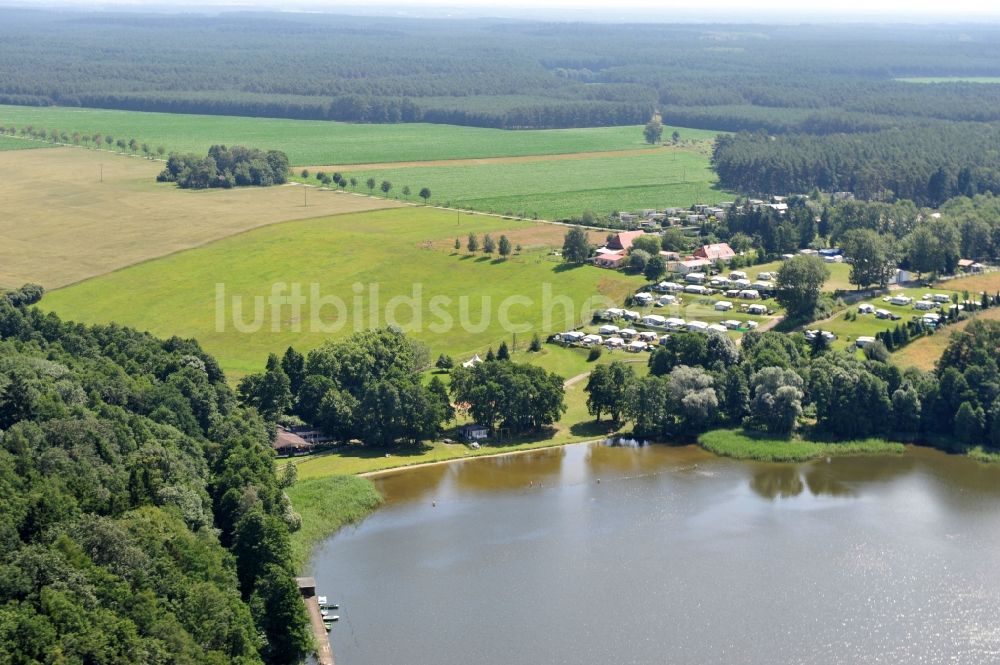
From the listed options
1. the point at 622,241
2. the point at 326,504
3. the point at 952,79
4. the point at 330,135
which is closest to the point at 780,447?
the point at 326,504

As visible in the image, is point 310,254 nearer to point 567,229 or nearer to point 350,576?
point 567,229

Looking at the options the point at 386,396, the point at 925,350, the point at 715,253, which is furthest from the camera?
the point at 715,253

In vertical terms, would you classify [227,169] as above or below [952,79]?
below

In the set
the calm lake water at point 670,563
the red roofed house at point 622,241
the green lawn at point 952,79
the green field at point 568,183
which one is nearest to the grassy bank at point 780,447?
the calm lake water at point 670,563

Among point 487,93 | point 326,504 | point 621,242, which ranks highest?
point 487,93

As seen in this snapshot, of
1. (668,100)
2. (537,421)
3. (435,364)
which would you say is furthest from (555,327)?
(668,100)

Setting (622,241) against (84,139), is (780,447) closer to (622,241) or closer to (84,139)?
(622,241)
